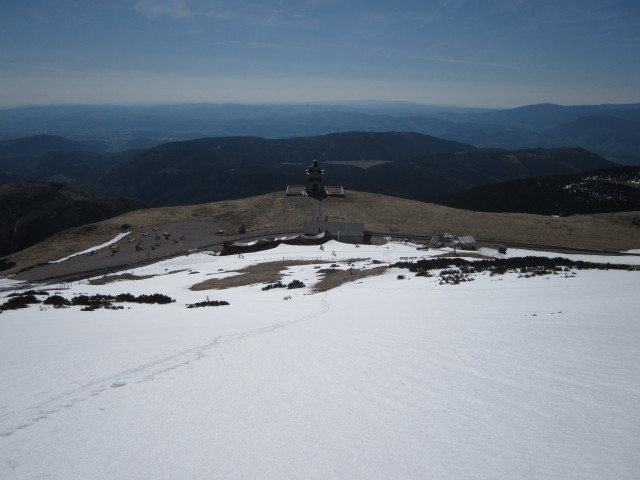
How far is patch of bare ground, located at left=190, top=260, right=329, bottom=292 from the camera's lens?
28.3 meters

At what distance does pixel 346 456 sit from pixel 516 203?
17238cm

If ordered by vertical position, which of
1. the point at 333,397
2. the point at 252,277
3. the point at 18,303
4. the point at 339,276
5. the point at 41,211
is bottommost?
the point at 41,211

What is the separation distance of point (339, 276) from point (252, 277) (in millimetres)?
7826

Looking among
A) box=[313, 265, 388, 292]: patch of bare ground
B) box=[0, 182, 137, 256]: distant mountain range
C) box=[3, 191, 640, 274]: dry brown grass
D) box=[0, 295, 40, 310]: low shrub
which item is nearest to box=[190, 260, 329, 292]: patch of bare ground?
box=[313, 265, 388, 292]: patch of bare ground

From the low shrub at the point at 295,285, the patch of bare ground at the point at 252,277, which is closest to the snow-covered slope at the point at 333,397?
the low shrub at the point at 295,285

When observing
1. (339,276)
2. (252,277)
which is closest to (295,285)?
(339,276)

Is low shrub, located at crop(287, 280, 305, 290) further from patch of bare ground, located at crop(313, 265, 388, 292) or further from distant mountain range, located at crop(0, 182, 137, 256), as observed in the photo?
distant mountain range, located at crop(0, 182, 137, 256)

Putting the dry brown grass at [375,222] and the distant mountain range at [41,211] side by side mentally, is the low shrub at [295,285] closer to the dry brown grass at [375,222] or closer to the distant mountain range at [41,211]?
the dry brown grass at [375,222]

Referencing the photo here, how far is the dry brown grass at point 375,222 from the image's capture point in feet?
195

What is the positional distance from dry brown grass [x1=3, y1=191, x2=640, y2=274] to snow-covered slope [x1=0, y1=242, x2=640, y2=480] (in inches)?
2142

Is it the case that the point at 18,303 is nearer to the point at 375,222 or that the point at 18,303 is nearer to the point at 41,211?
the point at 375,222

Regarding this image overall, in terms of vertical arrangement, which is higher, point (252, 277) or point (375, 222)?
point (252, 277)

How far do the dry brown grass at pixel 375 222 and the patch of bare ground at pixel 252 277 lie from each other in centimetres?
2820

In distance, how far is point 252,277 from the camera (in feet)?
102
